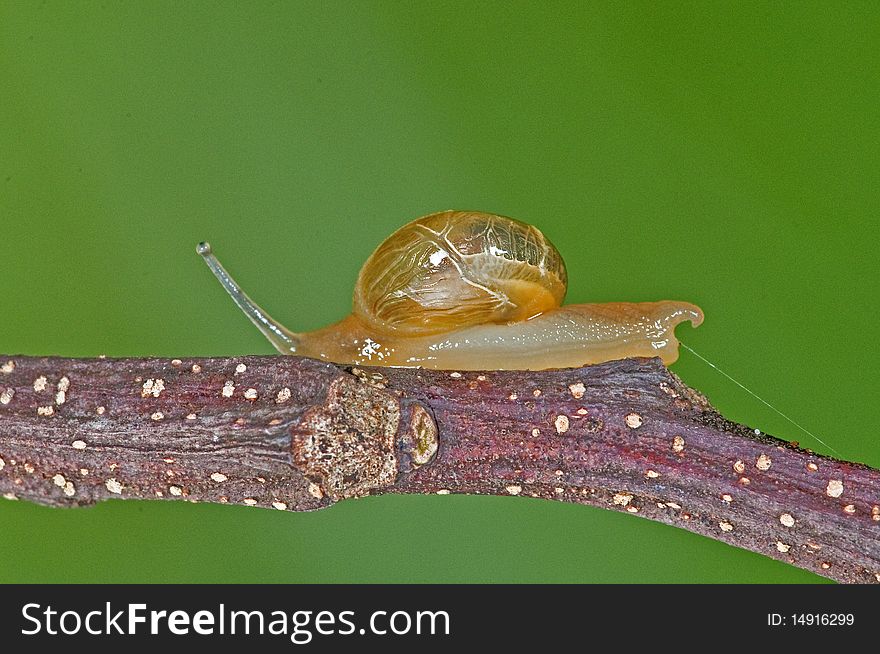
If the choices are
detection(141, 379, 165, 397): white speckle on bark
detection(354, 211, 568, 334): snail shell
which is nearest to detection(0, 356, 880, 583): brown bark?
detection(141, 379, 165, 397): white speckle on bark

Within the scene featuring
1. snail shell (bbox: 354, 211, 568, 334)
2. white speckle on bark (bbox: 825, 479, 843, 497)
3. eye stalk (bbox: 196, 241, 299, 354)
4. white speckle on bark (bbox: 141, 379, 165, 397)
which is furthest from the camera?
eye stalk (bbox: 196, 241, 299, 354)

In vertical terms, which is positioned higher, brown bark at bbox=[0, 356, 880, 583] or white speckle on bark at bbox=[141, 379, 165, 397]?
white speckle on bark at bbox=[141, 379, 165, 397]

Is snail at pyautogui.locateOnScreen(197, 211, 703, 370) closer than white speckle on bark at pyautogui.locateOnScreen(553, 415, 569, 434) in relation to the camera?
No

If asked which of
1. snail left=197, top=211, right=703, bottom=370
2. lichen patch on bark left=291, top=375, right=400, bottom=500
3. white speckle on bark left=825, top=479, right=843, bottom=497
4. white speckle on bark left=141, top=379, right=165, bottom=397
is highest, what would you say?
snail left=197, top=211, right=703, bottom=370

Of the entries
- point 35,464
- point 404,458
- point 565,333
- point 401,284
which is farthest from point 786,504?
point 35,464

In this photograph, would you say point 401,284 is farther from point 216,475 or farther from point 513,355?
point 216,475

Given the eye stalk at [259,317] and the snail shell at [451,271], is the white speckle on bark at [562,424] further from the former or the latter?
the eye stalk at [259,317]

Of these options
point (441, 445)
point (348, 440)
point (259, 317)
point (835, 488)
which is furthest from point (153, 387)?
point (835, 488)

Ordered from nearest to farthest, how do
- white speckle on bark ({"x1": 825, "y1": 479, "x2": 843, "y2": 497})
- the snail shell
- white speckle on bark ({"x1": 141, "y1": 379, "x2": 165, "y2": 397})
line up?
white speckle on bark ({"x1": 825, "y1": 479, "x2": 843, "y2": 497}) < white speckle on bark ({"x1": 141, "y1": 379, "x2": 165, "y2": 397}) < the snail shell

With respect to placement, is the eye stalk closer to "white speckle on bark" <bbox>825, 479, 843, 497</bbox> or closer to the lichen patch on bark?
the lichen patch on bark
